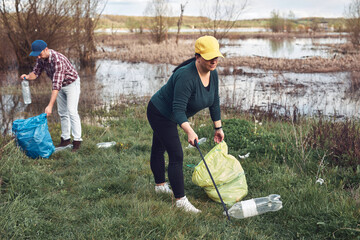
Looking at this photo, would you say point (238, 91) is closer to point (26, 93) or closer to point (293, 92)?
point (293, 92)

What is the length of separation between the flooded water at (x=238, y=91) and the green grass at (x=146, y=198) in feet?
9.68

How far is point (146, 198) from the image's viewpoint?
331 centimetres

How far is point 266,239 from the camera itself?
2.68 m

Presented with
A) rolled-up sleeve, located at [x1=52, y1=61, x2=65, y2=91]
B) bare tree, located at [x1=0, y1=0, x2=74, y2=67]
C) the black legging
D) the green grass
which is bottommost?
the green grass

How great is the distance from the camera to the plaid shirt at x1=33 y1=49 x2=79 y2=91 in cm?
467

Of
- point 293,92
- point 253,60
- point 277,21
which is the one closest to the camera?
point 293,92

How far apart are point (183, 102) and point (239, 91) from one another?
858cm

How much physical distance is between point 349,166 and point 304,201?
1.07 metres

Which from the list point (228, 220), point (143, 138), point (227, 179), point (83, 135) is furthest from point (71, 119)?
point (228, 220)

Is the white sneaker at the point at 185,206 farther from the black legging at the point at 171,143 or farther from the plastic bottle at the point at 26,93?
the plastic bottle at the point at 26,93

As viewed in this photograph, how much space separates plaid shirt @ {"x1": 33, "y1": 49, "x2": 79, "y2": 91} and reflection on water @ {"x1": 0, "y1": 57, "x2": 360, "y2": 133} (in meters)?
2.39

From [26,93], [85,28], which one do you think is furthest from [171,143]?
[85,28]

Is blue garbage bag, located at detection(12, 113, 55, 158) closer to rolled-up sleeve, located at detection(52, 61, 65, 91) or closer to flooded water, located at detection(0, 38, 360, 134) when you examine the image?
rolled-up sleeve, located at detection(52, 61, 65, 91)

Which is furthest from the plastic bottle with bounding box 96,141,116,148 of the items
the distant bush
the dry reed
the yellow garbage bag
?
the dry reed
